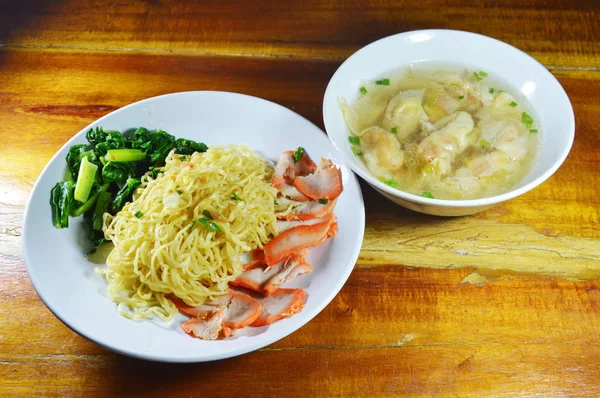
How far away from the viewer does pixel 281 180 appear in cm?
248

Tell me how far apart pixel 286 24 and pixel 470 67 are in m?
1.21

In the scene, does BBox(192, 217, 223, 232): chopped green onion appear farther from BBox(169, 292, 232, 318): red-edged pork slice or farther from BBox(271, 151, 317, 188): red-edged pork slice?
BBox(271, 151, 317, 188): red-edged pork slice

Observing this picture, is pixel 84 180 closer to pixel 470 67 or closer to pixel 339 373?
pixel 339 373

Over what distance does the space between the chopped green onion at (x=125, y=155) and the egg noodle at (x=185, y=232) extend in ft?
0.40

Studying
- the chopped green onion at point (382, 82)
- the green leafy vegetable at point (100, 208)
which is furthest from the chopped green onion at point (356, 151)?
the green leafy vegetable at point (100, 208)

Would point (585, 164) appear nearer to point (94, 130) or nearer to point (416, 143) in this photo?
point (416, 143)

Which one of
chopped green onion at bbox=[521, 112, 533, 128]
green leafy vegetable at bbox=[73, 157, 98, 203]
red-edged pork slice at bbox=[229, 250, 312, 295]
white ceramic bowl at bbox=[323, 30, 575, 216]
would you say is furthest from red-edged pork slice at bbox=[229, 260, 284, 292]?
chopped green onion at bbox=[521, 112, 533, 128]

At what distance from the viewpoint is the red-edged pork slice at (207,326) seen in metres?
1.95

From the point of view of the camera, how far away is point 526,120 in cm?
253

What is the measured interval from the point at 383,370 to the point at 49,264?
1319 millimetres

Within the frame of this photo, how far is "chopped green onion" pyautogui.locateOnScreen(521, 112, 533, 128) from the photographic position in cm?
251

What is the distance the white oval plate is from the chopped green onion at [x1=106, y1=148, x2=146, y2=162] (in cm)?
19

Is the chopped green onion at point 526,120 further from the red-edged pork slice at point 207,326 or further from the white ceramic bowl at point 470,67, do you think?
the red-edged pork slice at point 207,326

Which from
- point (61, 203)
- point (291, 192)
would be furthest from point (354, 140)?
point (61, 203)
